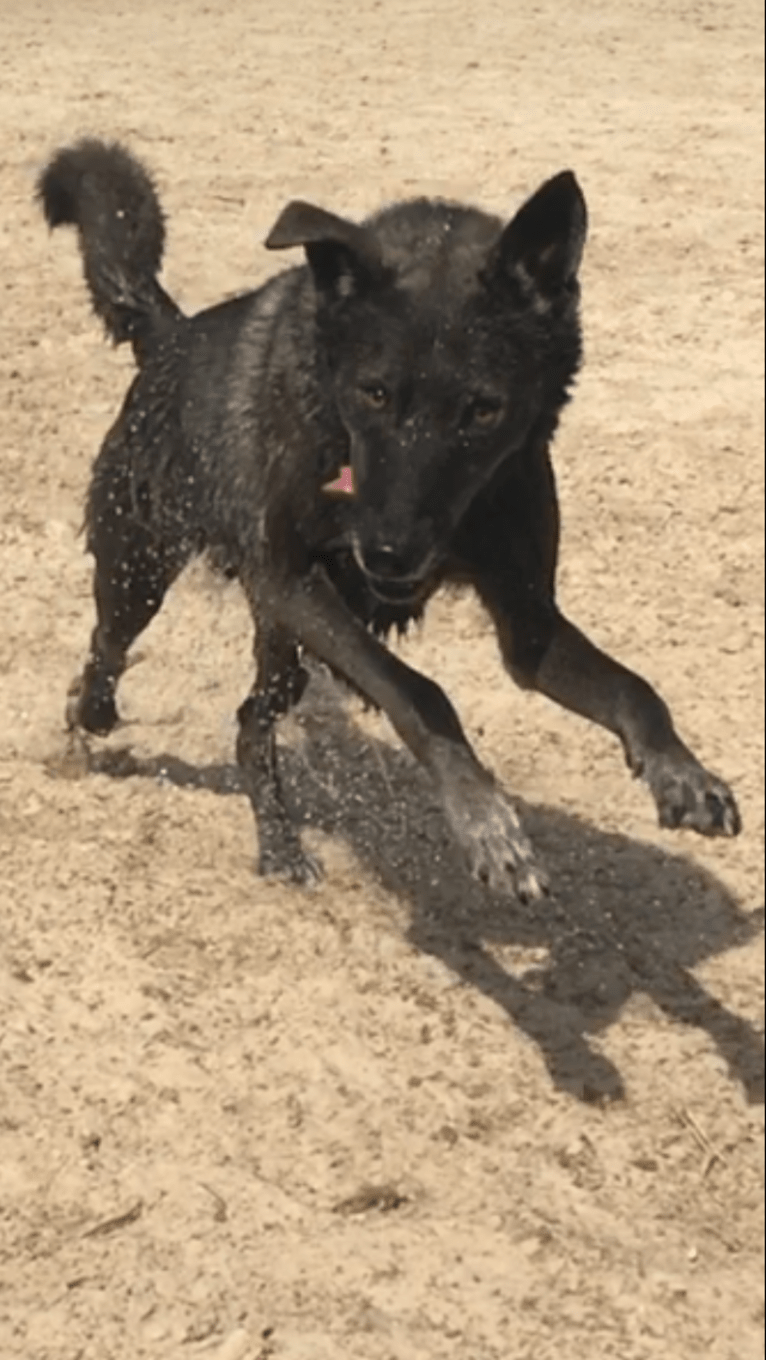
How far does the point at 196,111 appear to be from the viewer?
1084cm

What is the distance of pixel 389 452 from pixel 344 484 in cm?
24

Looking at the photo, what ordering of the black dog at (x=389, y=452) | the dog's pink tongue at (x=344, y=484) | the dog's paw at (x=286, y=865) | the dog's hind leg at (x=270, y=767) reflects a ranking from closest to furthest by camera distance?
the black dog at (x=389, y=452) < the dog's pink tongue at (x=344, y=484) < the dog's hind leg at (x=270, y=767) < the dog's paw at (x=286, y=865)

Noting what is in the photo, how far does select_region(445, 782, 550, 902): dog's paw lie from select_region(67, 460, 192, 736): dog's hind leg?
1521 millimetres

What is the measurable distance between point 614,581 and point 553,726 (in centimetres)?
106

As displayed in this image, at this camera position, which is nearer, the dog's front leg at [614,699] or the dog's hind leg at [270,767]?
the dog's front leg at [614,699]

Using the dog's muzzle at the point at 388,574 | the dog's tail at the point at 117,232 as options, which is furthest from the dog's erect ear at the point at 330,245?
the dog's tail at the point at 117,232

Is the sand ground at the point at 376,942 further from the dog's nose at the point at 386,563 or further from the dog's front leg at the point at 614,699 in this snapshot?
the dog's nose at the point at 386,563

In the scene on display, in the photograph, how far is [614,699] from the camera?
519 centimetres

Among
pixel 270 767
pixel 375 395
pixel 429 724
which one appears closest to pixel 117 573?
pixel 270 767

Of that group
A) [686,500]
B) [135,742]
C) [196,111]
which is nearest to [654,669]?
[686,500]

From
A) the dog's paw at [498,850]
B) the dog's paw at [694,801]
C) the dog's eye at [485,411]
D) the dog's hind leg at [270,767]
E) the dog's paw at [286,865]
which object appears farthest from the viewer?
the dog's paw at [286,865]

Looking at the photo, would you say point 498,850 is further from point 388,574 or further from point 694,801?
point 388,574

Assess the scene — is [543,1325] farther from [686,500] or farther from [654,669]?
[686,500]

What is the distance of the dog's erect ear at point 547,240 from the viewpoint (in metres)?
4.98
